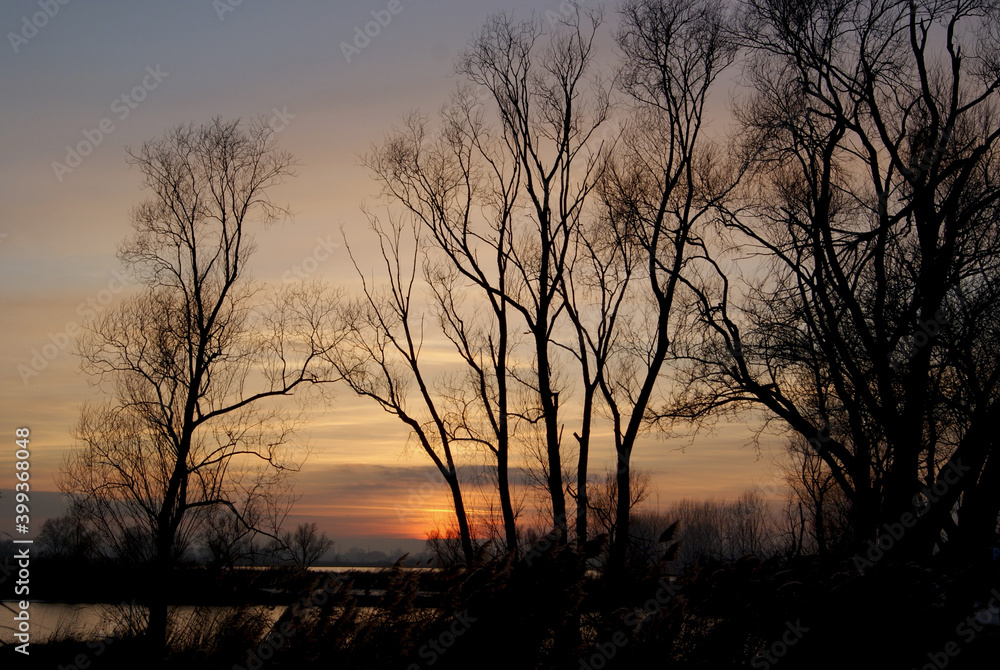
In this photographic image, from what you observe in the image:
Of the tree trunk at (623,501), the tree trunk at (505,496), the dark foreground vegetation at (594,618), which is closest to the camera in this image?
the dark foreground vegetation at (594,618)

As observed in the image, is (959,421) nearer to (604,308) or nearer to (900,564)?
(604,308)

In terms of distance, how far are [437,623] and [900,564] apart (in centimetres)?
520

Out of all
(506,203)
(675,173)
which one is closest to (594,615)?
(675,173)

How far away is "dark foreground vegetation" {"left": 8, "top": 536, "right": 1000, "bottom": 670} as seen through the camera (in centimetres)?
733

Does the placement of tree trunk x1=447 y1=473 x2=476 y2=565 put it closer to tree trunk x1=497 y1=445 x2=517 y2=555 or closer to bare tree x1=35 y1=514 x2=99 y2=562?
tree trunk x1=497 y1=445 x2=517 y2=555

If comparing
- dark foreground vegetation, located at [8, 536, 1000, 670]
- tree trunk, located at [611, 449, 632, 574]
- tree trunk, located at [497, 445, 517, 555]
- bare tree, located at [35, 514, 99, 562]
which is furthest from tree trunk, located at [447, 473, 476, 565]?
dark foreground vegetation, located at [8, 536, 1000, 670]

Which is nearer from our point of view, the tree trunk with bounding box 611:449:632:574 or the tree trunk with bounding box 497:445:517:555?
the tree trunk with bounding box 611:449:632:574

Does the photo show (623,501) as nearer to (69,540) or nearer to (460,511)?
(460,511)

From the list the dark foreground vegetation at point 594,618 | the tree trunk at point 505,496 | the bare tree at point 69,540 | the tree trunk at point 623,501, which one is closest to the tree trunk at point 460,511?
the tree trunk at point 505,496

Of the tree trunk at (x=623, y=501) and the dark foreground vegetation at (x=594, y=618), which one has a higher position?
the tree trunk at (x=623, y=501)

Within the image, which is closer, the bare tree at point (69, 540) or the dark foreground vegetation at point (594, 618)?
the dark foreground vegetation at point (594, 618)

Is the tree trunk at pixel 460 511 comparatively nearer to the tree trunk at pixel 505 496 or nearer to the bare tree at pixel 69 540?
the tree trunk at pixel 505 496

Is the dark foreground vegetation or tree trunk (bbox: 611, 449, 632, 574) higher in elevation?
tree trunk (bbox: 611, 449, 632, 574)

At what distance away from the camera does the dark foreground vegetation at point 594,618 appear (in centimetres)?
733
